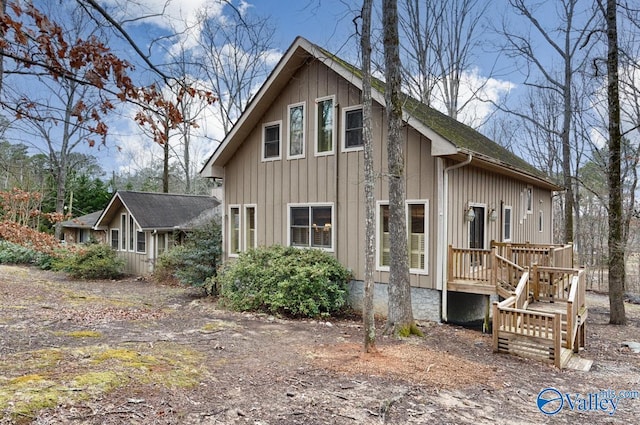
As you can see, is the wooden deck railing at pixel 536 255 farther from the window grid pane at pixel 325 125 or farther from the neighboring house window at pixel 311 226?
the window grid pane at pixel 325 125

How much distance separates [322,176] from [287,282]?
10.2 feet

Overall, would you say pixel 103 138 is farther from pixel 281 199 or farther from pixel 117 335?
pixel 281 199

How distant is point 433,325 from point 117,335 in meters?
6.37

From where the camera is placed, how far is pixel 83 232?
22.9 metres

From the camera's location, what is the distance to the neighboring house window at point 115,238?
2027 centimetres

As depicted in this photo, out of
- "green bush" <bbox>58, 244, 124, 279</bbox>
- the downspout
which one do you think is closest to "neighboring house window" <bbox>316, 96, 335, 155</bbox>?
the downspout

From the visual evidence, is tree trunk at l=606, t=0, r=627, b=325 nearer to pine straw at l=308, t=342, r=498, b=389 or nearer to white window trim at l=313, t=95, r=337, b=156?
pine straw at l=308, t=342, r=498, b=389

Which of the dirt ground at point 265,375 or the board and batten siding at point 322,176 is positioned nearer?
the dirt ground at point 265,375

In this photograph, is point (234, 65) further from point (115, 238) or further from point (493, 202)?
point (493, 202)

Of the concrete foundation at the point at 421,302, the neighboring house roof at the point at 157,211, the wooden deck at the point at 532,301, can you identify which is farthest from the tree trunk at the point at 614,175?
the neighboring house roof at the point at 157,211

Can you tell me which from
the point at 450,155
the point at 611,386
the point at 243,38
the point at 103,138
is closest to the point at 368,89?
the point at 450,155

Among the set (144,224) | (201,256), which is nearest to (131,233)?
(144,224)

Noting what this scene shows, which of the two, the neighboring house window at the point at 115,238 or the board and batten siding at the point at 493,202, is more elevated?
the board and batten siding at the point at 493,202

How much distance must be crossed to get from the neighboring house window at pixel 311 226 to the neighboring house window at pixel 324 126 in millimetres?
1591
